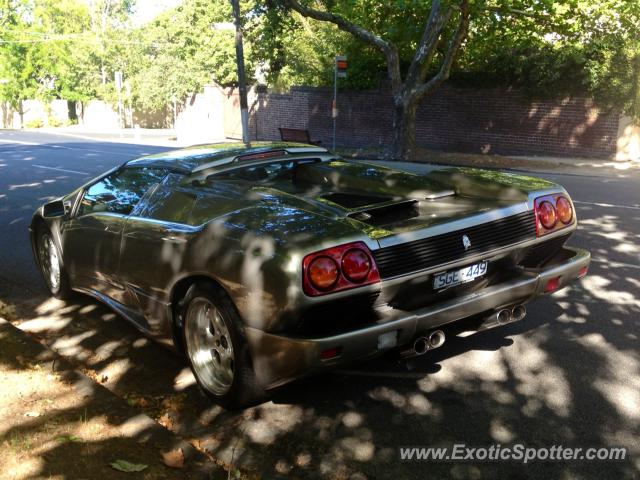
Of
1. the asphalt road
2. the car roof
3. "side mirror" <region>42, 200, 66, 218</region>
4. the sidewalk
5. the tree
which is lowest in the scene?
the asphalt road

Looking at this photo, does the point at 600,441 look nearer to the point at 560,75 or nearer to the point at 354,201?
the point at 354,201

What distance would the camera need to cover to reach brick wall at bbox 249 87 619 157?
19781 mm

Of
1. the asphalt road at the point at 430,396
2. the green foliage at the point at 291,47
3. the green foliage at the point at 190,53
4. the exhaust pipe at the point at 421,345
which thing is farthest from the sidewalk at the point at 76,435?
the green foliage at the point at 190,53

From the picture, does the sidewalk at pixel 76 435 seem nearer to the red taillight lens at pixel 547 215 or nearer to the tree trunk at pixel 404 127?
the red taillight lens at pixel 547 215

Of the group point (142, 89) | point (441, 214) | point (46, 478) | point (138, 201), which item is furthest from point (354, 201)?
point (142, 89)

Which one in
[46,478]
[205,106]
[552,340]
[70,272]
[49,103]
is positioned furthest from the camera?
[49,103]

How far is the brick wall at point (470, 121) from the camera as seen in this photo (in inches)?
779

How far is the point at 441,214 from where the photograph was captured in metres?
3.91

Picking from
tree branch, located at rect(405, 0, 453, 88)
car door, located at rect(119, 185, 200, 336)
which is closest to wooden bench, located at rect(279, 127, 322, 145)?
tree branch, located at rect(405, 0, 453, 88)

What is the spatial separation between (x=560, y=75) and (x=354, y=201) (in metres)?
18.1

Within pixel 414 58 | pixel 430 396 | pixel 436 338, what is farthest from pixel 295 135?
pixel 436 338

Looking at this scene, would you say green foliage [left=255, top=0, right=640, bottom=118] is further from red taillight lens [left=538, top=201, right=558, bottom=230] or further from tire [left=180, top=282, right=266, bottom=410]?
tire [left=180, top=282, right=266, bottom=410]

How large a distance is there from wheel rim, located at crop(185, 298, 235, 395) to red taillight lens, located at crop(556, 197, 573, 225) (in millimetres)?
2384

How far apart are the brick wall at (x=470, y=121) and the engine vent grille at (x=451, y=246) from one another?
55.9 ft
